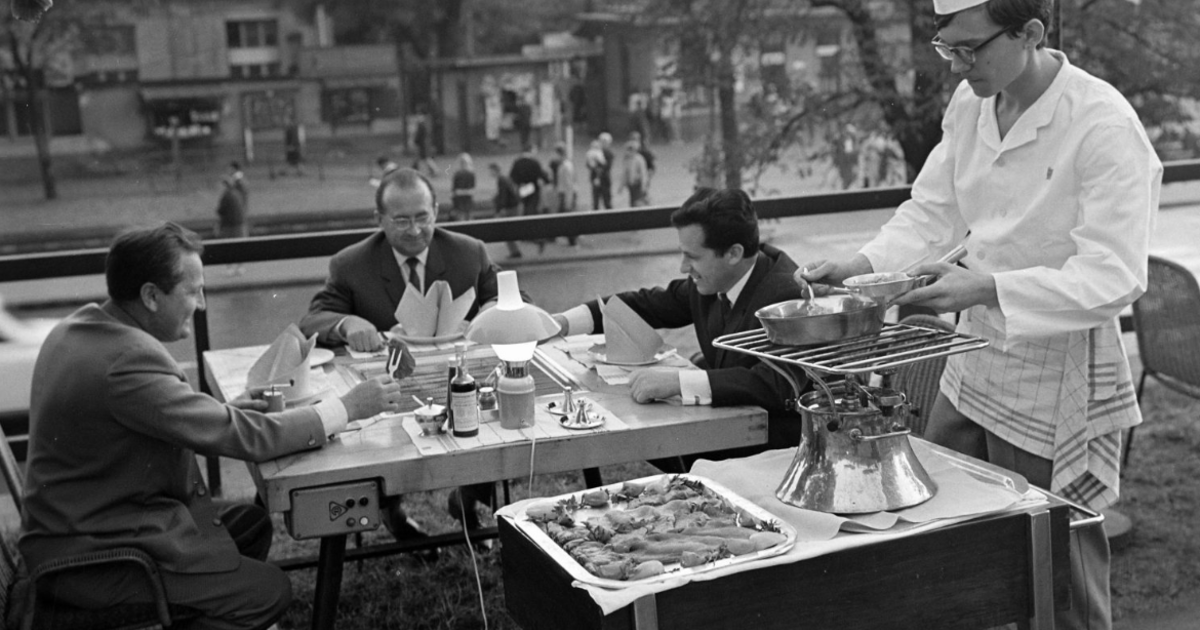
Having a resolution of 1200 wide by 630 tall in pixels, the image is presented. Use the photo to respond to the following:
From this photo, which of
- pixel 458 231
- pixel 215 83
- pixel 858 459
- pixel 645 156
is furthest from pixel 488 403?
pixel 215 83

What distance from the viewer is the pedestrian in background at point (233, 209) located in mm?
22141

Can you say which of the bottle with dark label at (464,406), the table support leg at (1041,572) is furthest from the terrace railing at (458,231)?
the table support leg at (1041,572)

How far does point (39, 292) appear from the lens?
59.9 ft

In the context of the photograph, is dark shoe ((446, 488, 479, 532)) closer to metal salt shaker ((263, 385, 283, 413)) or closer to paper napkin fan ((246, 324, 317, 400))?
paper napkin fan ((246, 324, 317, 400))

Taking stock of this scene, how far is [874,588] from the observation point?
2379 millimetres

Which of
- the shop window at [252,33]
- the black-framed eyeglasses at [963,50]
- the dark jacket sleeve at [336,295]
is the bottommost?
the dark jacket sleeve at [336,295]

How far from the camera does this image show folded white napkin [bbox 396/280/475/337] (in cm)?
439

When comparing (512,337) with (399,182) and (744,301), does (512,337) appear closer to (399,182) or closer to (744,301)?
(744,301)

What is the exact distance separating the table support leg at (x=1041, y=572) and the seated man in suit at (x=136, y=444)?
169 cm

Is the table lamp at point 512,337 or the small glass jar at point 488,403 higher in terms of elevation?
Result: the table lamp at point 512,337

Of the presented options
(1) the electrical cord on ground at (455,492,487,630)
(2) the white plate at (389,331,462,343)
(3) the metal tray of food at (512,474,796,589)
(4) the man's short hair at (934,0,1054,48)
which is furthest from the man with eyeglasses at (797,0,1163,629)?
(2) the white plate at (389,331,462,343)

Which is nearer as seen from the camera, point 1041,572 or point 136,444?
point 1041,572

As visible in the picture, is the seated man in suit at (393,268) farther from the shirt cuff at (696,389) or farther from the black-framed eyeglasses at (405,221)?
the shirt cuff at (696,389)

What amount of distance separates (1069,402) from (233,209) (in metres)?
20.9
